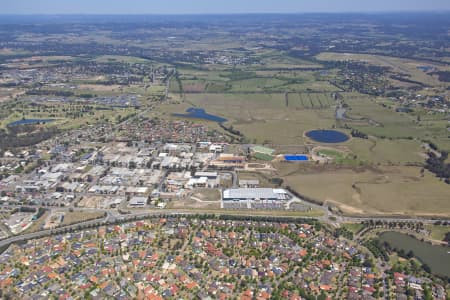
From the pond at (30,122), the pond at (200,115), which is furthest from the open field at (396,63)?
the pond at (30,122)

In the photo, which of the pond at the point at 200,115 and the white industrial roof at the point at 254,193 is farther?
the pond at the point at 200,115

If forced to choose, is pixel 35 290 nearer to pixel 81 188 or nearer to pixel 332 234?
pixel 81 188

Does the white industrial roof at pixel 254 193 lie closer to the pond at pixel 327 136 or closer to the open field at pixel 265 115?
the open field at pixel 265 115

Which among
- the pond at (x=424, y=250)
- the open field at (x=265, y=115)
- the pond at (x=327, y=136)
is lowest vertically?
the pond at (x=424, y=250)

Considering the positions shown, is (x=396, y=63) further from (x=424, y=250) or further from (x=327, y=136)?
(x=424, y=250)

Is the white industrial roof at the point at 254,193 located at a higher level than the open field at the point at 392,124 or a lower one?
lower

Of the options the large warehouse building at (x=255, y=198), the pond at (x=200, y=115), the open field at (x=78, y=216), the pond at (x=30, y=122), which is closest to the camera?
the open field at (x=78, y=216)

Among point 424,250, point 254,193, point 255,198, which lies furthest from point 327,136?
point 424,250

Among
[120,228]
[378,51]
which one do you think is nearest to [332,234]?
[120,228]
